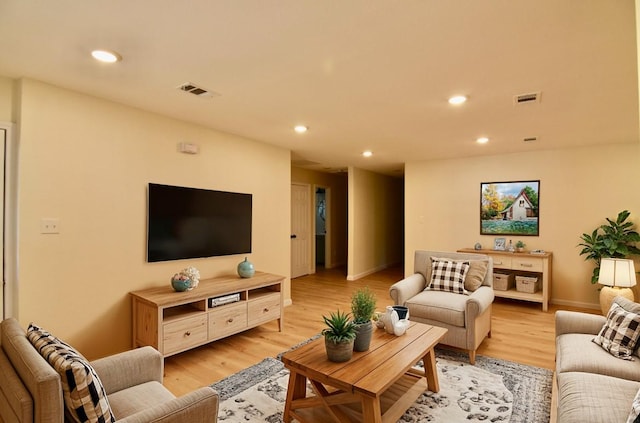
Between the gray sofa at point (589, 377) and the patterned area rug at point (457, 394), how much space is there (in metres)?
0.36

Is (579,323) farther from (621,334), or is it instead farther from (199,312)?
(199,312)

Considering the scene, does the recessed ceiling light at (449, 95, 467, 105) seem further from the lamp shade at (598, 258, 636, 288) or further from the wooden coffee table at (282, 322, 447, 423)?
the lamp shade at (598, 258, 636, 288)

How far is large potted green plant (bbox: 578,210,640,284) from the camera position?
4367mm

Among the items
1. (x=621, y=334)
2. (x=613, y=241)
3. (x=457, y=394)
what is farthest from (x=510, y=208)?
(x=457, y=394)

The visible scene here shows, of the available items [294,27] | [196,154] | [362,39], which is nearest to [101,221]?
[196,154]

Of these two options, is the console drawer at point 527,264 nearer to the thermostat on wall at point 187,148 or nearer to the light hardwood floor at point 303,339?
the light hardwood floor at point 303,339

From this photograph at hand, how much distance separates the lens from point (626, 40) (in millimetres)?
1906

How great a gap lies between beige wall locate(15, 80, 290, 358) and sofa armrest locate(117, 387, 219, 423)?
1.91m

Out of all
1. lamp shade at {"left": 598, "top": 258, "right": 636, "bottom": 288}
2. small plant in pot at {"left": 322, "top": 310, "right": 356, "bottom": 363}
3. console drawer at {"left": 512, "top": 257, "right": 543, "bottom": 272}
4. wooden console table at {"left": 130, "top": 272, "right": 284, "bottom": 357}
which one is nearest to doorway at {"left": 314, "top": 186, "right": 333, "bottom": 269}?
console drawer at {"left": 512, "top": 257, "right": 543, "bottom": 272}

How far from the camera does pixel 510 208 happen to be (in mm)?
5375

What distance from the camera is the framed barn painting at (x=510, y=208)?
520cm

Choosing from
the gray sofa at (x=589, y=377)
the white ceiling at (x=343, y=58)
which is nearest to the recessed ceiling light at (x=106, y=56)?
the white ceiling at (x=343, y=58)

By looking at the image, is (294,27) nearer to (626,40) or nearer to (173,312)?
(626,40)

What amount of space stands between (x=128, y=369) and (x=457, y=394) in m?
2.20
